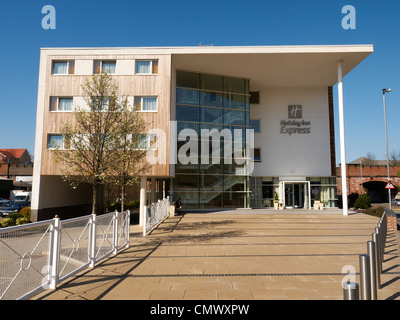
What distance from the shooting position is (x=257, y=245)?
10.3m

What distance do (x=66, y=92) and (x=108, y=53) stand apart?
3825 millimetres

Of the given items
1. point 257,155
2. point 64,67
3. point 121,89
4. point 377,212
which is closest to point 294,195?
point 257,155

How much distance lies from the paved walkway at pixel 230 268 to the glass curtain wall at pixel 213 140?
9.89 m

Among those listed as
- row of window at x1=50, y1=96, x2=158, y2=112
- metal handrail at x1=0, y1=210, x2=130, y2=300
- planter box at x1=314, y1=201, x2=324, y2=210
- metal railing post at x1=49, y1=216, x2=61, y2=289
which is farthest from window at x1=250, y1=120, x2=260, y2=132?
metal railing post at x1=49, y1=216, x2=61, y2=289

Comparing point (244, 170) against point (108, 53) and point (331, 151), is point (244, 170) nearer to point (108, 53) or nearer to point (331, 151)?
point (331, 151)

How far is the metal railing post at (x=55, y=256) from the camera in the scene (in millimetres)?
5379

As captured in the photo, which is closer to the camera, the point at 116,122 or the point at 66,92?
the point at 116,122

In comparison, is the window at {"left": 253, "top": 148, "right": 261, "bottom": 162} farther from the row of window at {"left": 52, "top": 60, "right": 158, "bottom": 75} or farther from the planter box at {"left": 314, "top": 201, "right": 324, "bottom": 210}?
the row of window at {"left": 52, "top": 60, "right": 158, "bottom": 75}

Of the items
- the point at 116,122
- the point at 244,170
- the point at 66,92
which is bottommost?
the point at 244,170

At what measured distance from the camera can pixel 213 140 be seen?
23297 mm

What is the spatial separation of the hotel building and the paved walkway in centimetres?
876

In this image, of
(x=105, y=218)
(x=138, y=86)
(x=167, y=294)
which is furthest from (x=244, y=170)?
(x=167, y=294)

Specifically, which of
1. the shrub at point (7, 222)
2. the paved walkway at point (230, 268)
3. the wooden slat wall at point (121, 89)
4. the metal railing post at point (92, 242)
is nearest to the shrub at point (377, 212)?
the paved walkway at point (230, 268)

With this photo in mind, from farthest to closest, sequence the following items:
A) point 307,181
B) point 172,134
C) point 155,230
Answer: point 307,181, point 172,134, point 155,230
